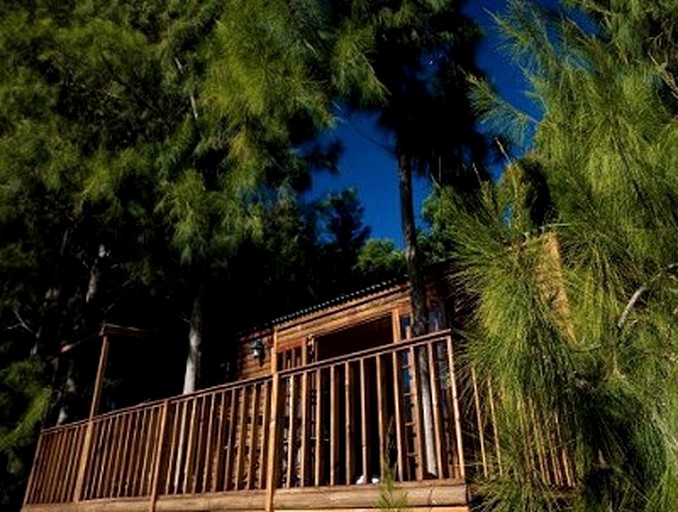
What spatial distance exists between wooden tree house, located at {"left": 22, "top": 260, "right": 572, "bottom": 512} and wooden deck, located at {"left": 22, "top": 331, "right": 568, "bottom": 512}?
12 millimetres

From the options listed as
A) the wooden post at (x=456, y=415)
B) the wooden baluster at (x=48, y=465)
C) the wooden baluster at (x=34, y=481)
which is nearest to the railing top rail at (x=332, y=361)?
the wooden post at (x=456, y=415)

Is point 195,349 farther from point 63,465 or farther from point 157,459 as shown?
point 157,459

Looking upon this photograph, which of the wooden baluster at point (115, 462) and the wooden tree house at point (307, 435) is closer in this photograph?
the wooden tree house at point (307, 435)

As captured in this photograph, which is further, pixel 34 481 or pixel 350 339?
pixel 350 339

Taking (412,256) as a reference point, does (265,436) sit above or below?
below

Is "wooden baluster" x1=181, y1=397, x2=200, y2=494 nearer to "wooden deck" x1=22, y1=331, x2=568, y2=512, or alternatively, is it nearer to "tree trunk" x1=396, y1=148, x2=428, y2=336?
"wooden deck" x1=22, y1=331, x2=568, y2=512

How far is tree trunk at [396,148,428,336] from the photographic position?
6148 millimetres

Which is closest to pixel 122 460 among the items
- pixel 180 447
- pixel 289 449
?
pixel 180 447

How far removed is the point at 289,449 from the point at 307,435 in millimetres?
174

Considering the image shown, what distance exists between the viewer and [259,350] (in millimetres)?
9102

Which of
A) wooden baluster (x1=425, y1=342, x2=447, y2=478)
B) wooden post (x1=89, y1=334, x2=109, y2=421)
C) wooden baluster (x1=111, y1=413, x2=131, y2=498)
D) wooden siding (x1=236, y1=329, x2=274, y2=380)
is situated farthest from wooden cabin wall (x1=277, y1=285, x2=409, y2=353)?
wooden baluster (x1=425, y1=342, x2=447, y2=478)

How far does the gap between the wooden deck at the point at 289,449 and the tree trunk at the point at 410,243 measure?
1.65ft

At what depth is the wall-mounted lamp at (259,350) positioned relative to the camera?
9094mm

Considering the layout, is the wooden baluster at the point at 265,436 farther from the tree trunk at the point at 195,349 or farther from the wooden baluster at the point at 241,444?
the tree trunk at the point at 195,349
